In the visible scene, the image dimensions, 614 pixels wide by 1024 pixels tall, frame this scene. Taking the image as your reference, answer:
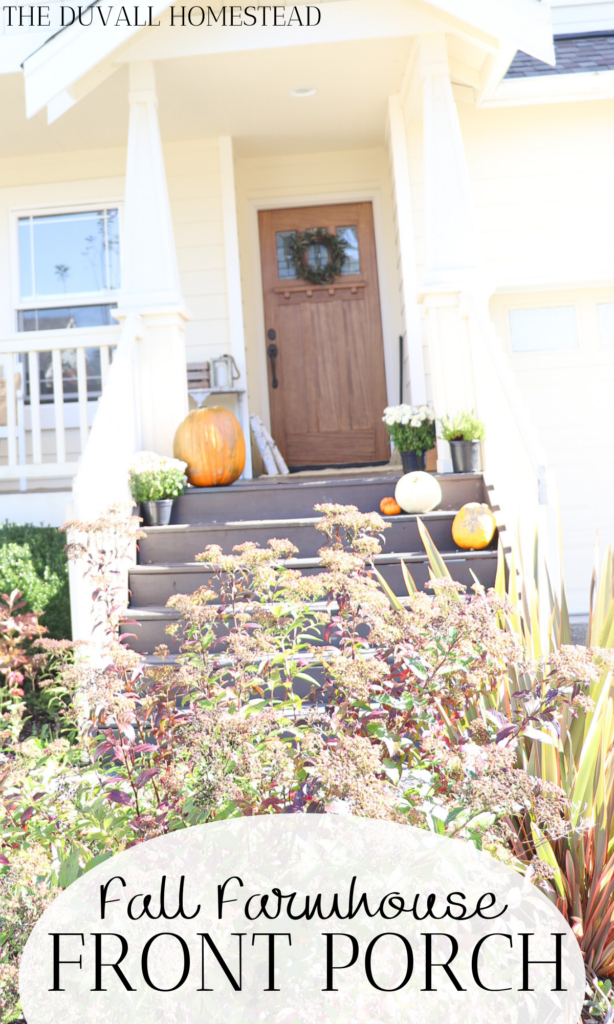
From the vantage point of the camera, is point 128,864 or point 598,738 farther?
point 598,738

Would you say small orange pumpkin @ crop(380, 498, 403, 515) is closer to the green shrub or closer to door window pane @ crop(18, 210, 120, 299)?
the green shrub

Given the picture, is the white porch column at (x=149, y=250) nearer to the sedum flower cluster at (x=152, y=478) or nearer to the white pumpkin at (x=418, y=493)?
the sedum flower cluster at (x=152, y=478)

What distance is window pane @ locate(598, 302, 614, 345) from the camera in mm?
6078

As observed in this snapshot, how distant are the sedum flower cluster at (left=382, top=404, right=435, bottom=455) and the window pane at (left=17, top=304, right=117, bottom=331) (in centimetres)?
260

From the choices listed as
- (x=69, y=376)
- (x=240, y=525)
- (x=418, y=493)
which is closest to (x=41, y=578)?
(x=240, y=525)

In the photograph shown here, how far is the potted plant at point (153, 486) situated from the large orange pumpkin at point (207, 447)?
0.29 metres

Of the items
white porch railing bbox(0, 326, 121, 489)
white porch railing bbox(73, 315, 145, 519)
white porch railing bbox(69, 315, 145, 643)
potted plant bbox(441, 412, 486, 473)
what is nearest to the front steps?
potted plant bbox(441, 412, 486, 473)

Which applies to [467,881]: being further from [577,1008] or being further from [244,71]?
[244,71]

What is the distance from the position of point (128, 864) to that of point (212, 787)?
0.28 m

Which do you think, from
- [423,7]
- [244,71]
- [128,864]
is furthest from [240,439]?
[128,864]

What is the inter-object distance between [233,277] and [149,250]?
50.4 inches

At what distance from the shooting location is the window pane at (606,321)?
19.9 ft

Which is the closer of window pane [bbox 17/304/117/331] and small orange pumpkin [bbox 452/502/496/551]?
small orange pumpkin [bbox 452/502/496/551]

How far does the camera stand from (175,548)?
423 centimetres
